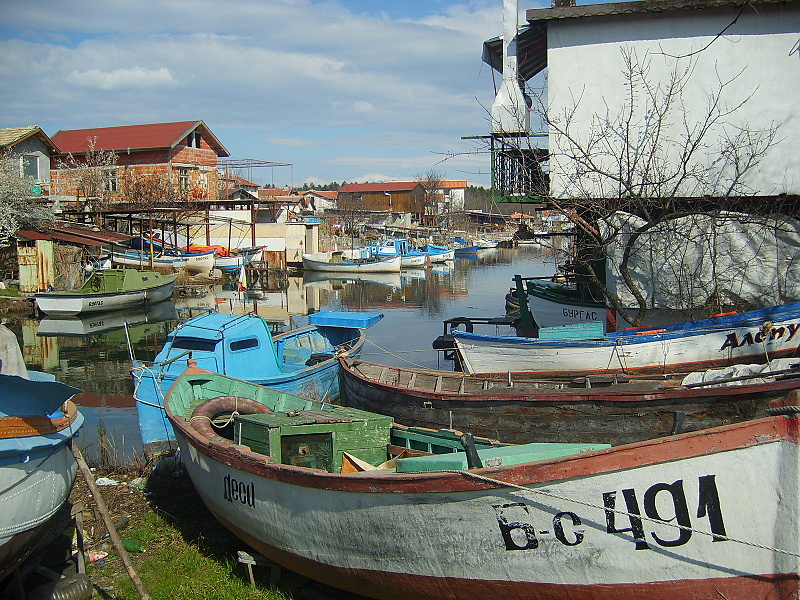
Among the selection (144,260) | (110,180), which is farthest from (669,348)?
(110,180)

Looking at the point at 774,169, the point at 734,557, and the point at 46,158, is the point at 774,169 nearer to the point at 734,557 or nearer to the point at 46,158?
the point at 734,557

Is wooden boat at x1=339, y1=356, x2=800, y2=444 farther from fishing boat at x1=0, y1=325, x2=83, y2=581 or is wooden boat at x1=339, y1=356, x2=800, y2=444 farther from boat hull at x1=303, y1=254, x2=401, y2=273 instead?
boat hull at x1=303, y1=254, x2=401, y2=273

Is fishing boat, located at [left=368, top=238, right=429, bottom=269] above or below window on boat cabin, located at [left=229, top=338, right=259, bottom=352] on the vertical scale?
above

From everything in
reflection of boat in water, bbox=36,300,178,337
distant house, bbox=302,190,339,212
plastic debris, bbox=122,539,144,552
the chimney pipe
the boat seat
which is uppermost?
distant house, bbox=302,190,339,212

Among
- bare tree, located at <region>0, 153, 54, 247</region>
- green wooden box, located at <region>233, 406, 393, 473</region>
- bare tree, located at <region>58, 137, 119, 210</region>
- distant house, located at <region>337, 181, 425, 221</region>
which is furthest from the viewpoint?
distant house, located at <region>337, 181, 425, 221</region>

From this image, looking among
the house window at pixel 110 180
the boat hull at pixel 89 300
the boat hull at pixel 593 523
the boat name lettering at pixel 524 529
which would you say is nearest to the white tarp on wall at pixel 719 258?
the boat hull at pixel 593 523

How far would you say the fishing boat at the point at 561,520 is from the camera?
516cm

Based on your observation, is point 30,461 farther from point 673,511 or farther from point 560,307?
point 560,307

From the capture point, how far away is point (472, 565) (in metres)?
5.84

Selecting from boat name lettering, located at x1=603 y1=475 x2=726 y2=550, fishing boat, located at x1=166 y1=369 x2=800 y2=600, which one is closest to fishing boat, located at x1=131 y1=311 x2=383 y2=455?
fishing boat, located at x1=166 y1=369 x2=800 y2=600

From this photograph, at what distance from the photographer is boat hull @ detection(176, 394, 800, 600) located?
16.9ft

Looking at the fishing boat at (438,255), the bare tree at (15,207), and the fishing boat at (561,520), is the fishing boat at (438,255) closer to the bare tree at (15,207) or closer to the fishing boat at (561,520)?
the bare tree at (15,207)

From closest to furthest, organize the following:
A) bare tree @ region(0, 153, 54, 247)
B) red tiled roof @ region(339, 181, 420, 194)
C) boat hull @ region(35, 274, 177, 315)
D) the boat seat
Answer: the boat seat, boat hull @ region(35, 274, 177, 315), bare tree @ region(0, 153, 54, 247), red tiled roof @ region(339, 181, 420, 194)

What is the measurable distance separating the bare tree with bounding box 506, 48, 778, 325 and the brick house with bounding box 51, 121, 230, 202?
40407mm
